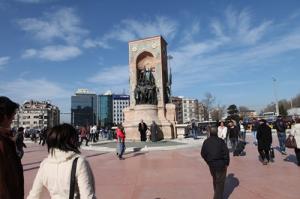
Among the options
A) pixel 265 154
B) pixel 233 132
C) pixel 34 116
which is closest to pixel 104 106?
pixel 34 116

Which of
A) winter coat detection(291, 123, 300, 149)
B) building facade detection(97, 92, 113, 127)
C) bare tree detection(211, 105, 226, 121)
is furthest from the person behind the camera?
building facade detection(97, 92, 113, 127)

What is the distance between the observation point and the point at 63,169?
9.23ft

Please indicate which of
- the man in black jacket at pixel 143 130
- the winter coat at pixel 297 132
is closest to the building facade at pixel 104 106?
the man in black jacket at pixel 143 130

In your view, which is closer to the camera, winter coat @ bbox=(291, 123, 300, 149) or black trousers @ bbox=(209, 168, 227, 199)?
black trousers @ bbox=(209, 168, 227, 199)

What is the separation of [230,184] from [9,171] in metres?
6.33

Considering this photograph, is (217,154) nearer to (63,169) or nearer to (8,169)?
(63,169)

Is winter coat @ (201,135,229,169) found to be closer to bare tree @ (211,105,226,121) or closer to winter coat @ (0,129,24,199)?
winter coat @ (0,129,24,199)

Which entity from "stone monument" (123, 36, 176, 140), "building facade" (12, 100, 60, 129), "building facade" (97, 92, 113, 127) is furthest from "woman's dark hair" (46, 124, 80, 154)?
"building facade" (12, 100, 60, 129)

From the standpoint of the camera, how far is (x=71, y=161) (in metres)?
2.81

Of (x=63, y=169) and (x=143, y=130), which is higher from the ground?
(x=143, y=130)

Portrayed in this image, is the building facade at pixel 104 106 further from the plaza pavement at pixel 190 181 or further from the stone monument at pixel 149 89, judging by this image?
the plaza pavement at pixel 190 181

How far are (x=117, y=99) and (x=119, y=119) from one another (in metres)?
8.55

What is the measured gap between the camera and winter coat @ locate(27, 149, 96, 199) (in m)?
2.73

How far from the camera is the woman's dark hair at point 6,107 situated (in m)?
2.76
